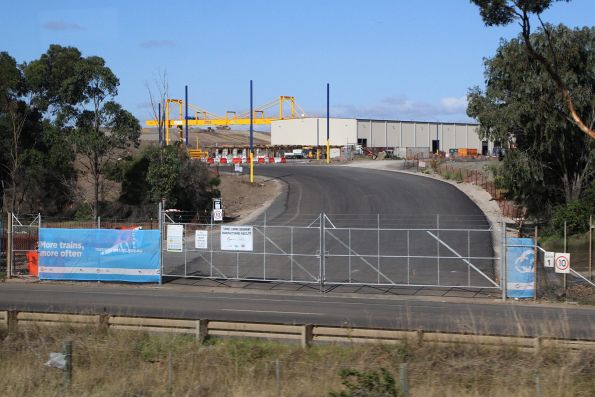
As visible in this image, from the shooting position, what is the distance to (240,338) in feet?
47.8

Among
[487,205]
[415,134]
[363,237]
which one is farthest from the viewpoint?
[415,134]

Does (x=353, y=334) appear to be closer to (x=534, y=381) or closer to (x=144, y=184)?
(x=534, y=381)

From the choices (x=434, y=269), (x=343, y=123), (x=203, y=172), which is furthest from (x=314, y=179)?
(x=343, y=123)

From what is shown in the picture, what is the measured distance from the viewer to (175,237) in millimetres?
30359

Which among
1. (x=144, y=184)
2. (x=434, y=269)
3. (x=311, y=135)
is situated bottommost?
(x=434, y=269)

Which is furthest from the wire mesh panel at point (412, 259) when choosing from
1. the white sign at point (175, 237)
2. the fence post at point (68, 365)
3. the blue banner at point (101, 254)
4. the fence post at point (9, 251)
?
the fence post at point (68, 365)

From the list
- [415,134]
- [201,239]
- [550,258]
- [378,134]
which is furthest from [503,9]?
[415,134]

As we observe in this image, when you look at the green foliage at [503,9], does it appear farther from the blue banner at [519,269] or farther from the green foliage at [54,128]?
the green foliage at [54,128]

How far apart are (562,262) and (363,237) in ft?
51.6

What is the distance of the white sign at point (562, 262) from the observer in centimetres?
2509

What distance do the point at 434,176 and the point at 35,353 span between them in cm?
5714

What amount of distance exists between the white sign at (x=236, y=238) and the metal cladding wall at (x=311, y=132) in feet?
276

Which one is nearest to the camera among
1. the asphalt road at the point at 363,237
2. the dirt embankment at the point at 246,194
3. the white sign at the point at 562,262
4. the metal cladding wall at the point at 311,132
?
the white sign at the point at 562,262

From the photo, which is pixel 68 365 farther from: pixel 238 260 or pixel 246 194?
pixel 246 194
